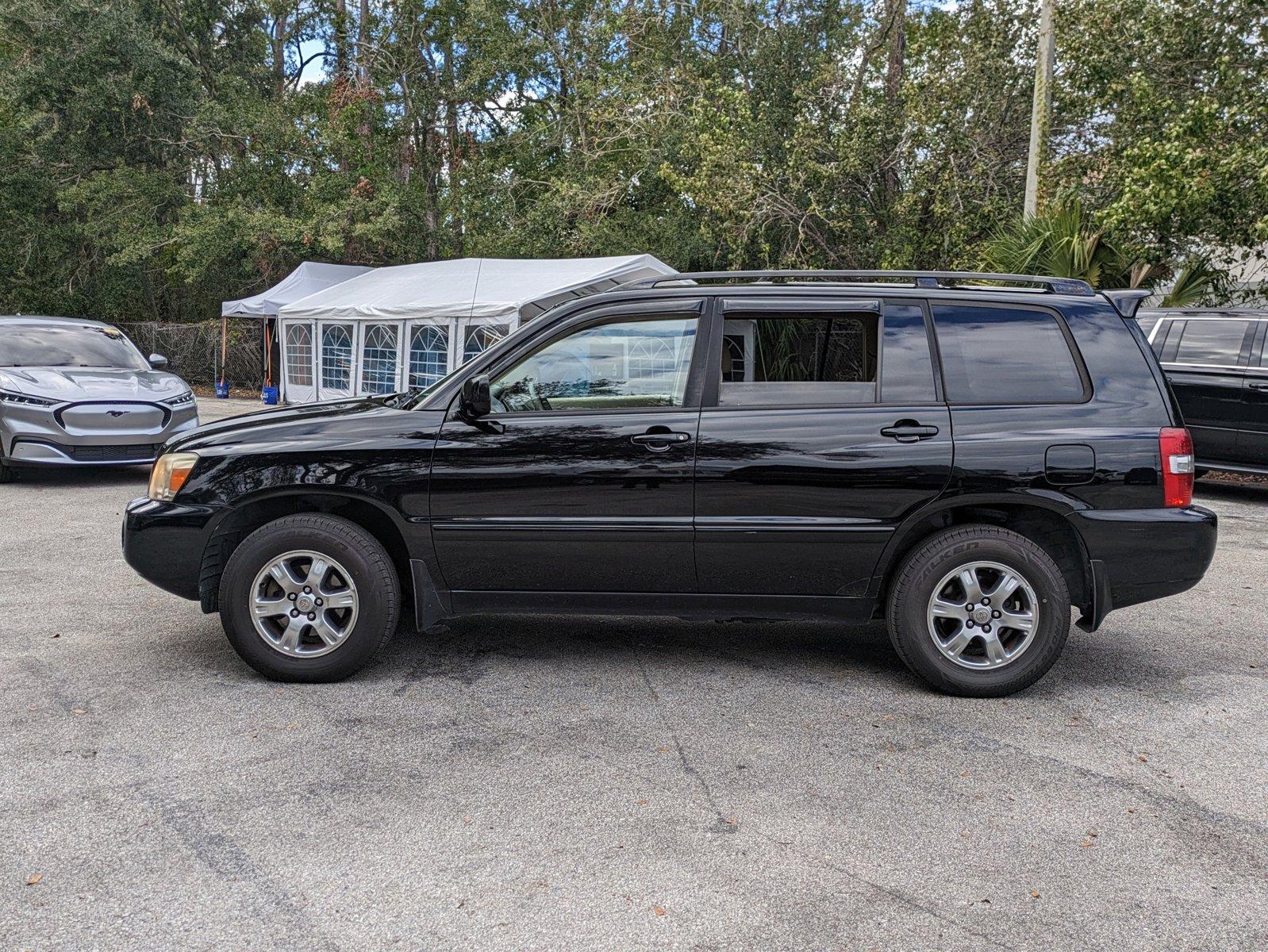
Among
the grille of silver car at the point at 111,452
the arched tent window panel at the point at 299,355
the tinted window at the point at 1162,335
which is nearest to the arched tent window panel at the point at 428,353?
the arched tent window panel at the point at 299,355

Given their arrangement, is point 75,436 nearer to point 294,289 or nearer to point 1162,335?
point 1162,335

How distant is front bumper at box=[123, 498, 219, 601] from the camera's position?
15.5 ft

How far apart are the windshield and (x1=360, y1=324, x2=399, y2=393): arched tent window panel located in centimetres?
869

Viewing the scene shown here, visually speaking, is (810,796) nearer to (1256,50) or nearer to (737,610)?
(737,610)

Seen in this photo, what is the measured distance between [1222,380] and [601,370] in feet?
27.2

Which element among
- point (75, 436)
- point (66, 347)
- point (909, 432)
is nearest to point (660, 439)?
point (909, 432)

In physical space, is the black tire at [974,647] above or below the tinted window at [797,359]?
below

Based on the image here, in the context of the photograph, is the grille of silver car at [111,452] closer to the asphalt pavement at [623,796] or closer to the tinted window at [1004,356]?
the asphalt pavement at [623,796]

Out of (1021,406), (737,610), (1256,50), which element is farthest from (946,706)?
(1256,50)

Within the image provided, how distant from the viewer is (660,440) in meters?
4.62

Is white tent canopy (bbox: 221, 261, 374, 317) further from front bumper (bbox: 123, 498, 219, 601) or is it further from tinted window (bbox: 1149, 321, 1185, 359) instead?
front bumper (bbox: 123, 498, 219, 601)

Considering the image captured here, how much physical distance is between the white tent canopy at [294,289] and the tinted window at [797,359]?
21598 millimetres

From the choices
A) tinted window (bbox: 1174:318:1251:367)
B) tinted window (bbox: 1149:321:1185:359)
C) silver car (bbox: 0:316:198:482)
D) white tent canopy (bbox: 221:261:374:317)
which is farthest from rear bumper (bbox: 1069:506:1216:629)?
white tent canopy (bbox: 221:261:374:317)

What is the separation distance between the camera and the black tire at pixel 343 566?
A: 4625 millimetres
